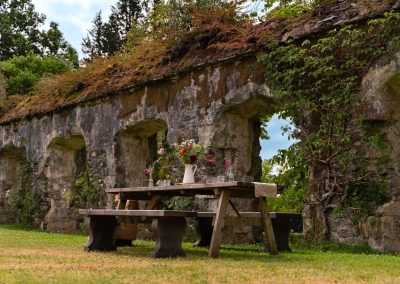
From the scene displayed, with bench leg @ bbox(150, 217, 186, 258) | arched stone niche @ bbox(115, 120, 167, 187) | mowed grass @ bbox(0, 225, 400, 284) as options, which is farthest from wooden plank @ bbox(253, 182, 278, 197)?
arched stone niche @ bbox(115, 120, 167, 187)

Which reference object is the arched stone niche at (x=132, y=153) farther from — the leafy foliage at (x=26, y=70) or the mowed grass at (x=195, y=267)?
the leafy foliage at (x=26, y=70)

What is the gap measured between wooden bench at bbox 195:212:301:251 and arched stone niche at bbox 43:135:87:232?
22.1 feet

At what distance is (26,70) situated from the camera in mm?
24047

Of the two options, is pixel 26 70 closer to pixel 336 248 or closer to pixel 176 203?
pixel 176 203

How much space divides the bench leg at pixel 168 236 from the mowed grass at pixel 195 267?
0.18m

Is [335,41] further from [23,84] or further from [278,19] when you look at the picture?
[23,84]

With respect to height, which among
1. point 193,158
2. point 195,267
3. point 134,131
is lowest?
point 195,267

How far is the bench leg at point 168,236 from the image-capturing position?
6262 millimetres

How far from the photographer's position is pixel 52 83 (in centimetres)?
1452

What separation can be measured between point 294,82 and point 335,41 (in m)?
0.87

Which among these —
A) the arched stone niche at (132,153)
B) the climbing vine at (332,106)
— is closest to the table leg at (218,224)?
the climbing vine at (332,106)

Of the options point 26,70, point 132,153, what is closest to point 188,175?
point 132,153

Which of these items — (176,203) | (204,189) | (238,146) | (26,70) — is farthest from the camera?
(26,70)

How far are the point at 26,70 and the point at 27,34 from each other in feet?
32.7
